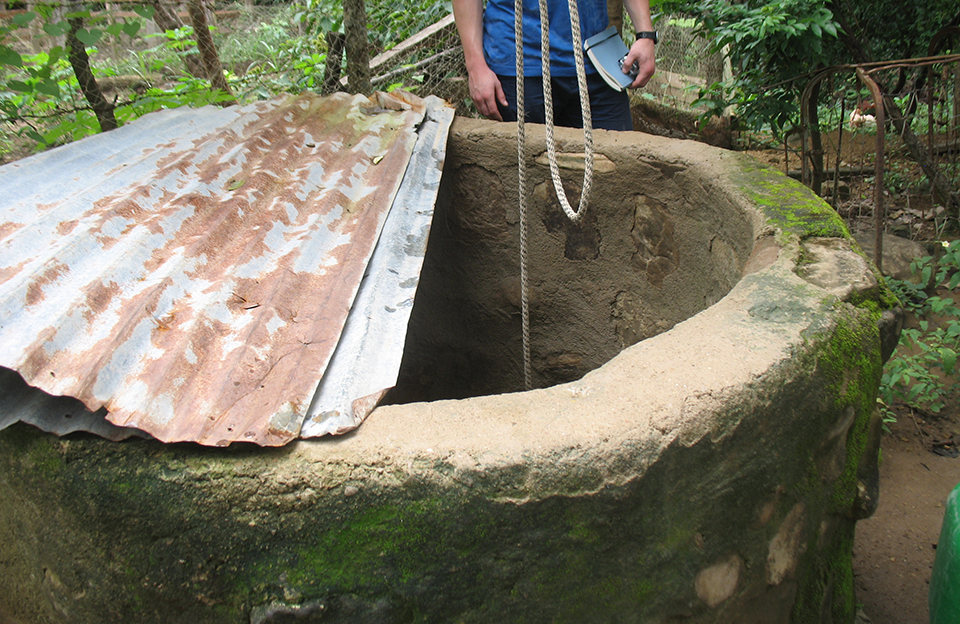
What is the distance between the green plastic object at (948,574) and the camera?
51.2 inches

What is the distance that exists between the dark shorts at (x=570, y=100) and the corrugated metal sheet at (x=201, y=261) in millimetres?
399

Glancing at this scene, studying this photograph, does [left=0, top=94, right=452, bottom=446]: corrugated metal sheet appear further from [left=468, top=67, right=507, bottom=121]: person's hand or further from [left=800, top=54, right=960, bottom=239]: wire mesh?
[left=800, top=54, right=960, bottom=239]: wire mesh

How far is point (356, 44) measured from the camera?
328cm

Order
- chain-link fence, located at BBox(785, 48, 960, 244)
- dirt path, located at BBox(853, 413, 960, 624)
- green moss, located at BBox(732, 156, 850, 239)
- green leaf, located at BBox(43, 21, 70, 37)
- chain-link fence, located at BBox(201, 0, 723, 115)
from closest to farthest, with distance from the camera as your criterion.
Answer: green moss, located at BBox(732, 156, 850, 239) < dirt path, located at BBox(853, 413, 960, 624) < green leaf, located at BBox(43, 21, 70, 37) < chain-link fence, located at BBox(785, 48, 960, 244) < chain-link fence, located at BBox(201, 0, 723, 115)

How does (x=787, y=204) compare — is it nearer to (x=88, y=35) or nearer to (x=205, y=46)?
(x=88, y=35)

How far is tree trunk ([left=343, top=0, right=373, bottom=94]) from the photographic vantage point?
10.6 feet

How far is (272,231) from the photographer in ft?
5.18

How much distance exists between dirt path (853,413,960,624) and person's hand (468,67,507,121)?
6.38ft

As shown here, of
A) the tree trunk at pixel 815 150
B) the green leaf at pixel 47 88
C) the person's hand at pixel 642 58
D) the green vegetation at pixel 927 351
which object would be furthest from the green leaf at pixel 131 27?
the green vegetation at pixel 927 351

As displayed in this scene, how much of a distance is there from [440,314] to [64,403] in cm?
171

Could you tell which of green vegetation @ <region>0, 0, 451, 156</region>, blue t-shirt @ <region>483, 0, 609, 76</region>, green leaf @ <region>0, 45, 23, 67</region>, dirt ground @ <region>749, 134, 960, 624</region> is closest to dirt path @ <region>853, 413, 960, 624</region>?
dirt ground @ <region>749, 134, 960, 624</region>

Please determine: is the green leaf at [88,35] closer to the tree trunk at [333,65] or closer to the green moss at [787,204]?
the tree trunk at [333,65]

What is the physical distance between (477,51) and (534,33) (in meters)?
0.22

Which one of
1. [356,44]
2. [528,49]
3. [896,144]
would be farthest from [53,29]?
[896,144]
